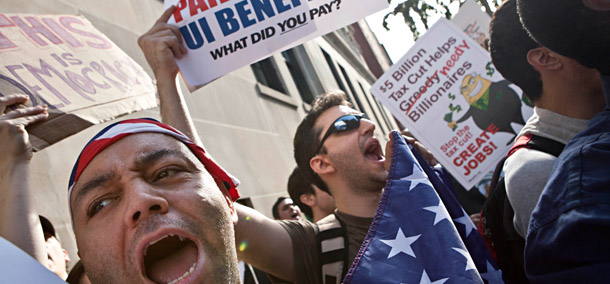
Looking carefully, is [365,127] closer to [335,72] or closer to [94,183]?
[94,183]

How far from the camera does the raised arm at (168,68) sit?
239cm

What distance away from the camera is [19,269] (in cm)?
123

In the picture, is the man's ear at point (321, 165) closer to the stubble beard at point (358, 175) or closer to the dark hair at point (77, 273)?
the stubble beard at point (358, 175)

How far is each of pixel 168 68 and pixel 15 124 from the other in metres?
0.90

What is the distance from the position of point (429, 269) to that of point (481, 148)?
7.09 feet

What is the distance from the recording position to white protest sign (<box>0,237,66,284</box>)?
1.20m

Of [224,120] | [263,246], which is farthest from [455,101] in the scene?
[224,120]

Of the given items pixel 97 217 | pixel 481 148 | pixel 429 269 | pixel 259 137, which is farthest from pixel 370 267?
pixel 259 137

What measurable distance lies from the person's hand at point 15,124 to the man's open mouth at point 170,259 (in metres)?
0.71

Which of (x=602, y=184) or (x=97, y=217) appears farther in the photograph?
(x=97, y=217)

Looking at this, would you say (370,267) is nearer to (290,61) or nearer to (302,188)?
(302,188)

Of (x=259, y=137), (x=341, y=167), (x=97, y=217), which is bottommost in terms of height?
(x=259, y=137)

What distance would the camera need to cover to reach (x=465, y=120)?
3.63 meters

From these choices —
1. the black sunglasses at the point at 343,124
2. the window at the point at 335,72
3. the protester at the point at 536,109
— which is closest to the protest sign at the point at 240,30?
the black sunglasses at the point at 343,124
